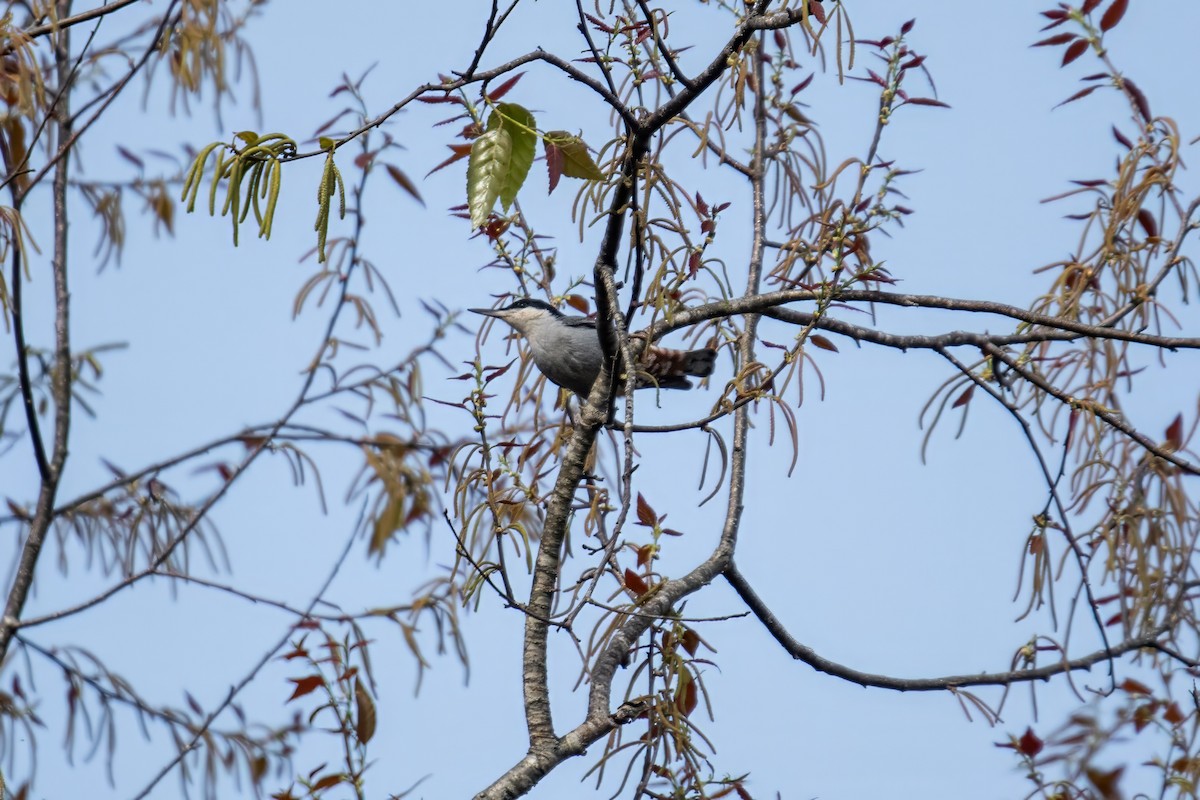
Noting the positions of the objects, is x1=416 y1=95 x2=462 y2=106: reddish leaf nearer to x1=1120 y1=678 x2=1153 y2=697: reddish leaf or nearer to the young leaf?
the young leaf

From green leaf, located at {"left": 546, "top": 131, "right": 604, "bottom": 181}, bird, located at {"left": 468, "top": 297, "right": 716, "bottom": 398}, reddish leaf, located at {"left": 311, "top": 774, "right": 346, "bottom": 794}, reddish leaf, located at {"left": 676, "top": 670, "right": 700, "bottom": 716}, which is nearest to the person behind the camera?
green leaf, located at {"left": 546, "top": 131, "right": 604, "bottom": 181}

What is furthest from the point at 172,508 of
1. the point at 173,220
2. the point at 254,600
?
the point at 173,220

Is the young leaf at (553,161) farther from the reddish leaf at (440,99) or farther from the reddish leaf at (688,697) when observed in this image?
the reddish leaf at (688,697)

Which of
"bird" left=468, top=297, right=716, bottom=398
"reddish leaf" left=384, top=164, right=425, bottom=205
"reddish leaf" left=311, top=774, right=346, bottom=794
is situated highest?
"reddish leaf" left=384, top=164, right=425, bottom=205

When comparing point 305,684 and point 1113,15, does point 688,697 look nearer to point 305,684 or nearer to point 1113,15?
point 305,684

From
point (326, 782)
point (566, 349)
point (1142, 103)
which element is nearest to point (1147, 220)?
point (1142, 103)

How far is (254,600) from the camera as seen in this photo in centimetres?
353

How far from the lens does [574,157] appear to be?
77.3 inches

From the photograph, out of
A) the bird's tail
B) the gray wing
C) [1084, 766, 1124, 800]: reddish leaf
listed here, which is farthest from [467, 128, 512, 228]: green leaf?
the gray wing

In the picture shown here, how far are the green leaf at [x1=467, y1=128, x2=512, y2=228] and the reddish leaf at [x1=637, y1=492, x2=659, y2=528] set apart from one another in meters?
0.80

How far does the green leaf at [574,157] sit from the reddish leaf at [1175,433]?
1.69 m

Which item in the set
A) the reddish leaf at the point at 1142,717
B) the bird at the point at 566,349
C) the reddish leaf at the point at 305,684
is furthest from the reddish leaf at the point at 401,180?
the reddish leaf at the point at 1142,717

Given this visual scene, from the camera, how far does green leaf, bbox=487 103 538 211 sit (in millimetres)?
1850

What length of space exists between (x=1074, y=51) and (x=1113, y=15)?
0.17 metres
